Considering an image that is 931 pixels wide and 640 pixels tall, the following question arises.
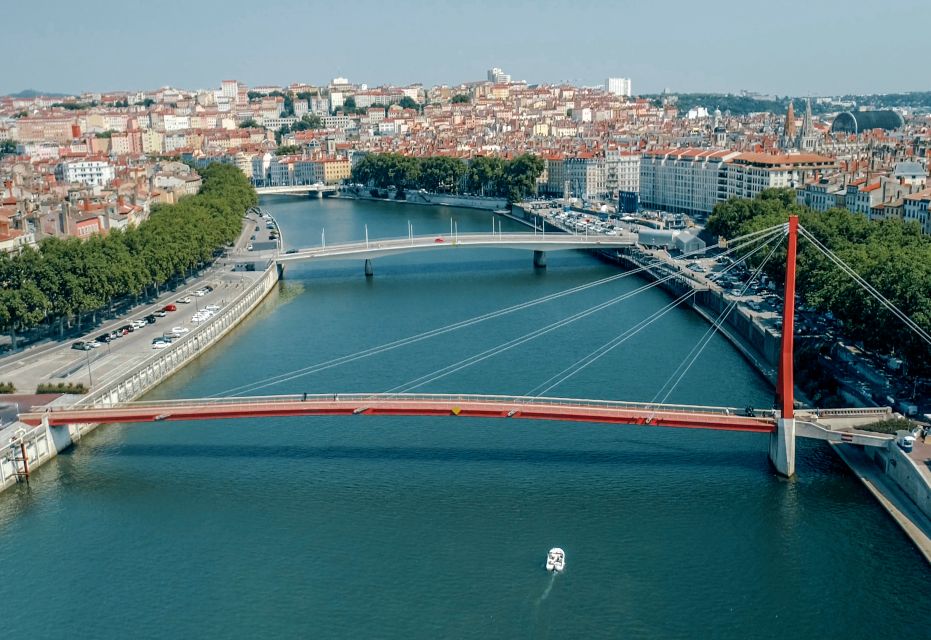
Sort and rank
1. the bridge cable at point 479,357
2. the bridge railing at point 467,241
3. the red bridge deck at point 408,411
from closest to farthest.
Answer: the red bridge deck at point 408,411, the bridge cable at point 479,357, the bridge railing at point 467,241

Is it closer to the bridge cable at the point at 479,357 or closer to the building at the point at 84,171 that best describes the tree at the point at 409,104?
the building at the point at 84,171

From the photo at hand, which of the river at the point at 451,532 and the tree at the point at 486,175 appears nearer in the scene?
the river at the point at 451,532

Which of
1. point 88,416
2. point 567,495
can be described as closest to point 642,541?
point 567,495

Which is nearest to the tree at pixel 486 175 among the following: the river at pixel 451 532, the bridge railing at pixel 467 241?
the bridge railing at pixel 467 241

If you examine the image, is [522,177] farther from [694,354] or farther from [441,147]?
[694,354]

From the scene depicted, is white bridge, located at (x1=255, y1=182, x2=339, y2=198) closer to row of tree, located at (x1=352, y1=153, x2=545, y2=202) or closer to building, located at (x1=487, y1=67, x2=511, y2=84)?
row of tree, located at (x1=352, y1=153, x2=545, y2=202)

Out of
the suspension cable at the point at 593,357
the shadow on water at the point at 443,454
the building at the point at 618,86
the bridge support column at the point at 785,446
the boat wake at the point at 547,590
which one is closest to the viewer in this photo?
the boat wake at the point at 547,590

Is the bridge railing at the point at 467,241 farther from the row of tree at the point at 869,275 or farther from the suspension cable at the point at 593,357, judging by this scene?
the suspension cable at the point at 593,357

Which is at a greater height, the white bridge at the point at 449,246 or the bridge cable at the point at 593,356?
the white bridge at the point at 449,246

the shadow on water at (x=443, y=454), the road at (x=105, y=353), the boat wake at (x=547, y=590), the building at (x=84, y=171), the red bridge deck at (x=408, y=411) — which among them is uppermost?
the building at (x=84, y=171)
